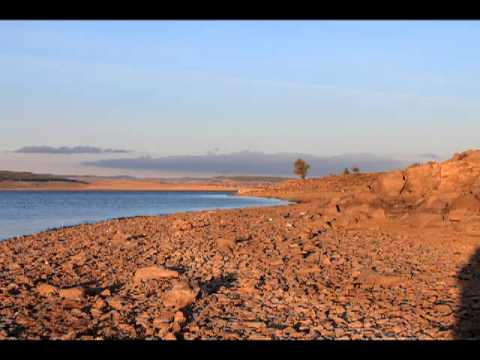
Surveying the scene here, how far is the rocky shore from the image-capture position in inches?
288

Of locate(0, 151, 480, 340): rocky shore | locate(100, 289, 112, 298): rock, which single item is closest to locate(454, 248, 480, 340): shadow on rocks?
locate(0, 151, 480, 340): rocky shore

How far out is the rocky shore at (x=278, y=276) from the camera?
24.0ft

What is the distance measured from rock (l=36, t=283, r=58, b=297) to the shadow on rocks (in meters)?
6.71

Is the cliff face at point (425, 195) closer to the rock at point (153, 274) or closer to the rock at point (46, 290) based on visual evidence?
the rock at point (153, 274)

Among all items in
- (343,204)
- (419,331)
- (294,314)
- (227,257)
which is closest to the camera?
(419,331)

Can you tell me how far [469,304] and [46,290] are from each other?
7.27 metres

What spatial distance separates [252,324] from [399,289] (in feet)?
11.2

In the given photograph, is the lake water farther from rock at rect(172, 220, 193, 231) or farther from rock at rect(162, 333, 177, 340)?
rock at rect(162, 333, 177, 340)

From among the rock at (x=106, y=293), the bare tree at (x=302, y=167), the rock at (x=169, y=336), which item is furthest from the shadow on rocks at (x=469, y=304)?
the bare tree at (x=302, y=167)
